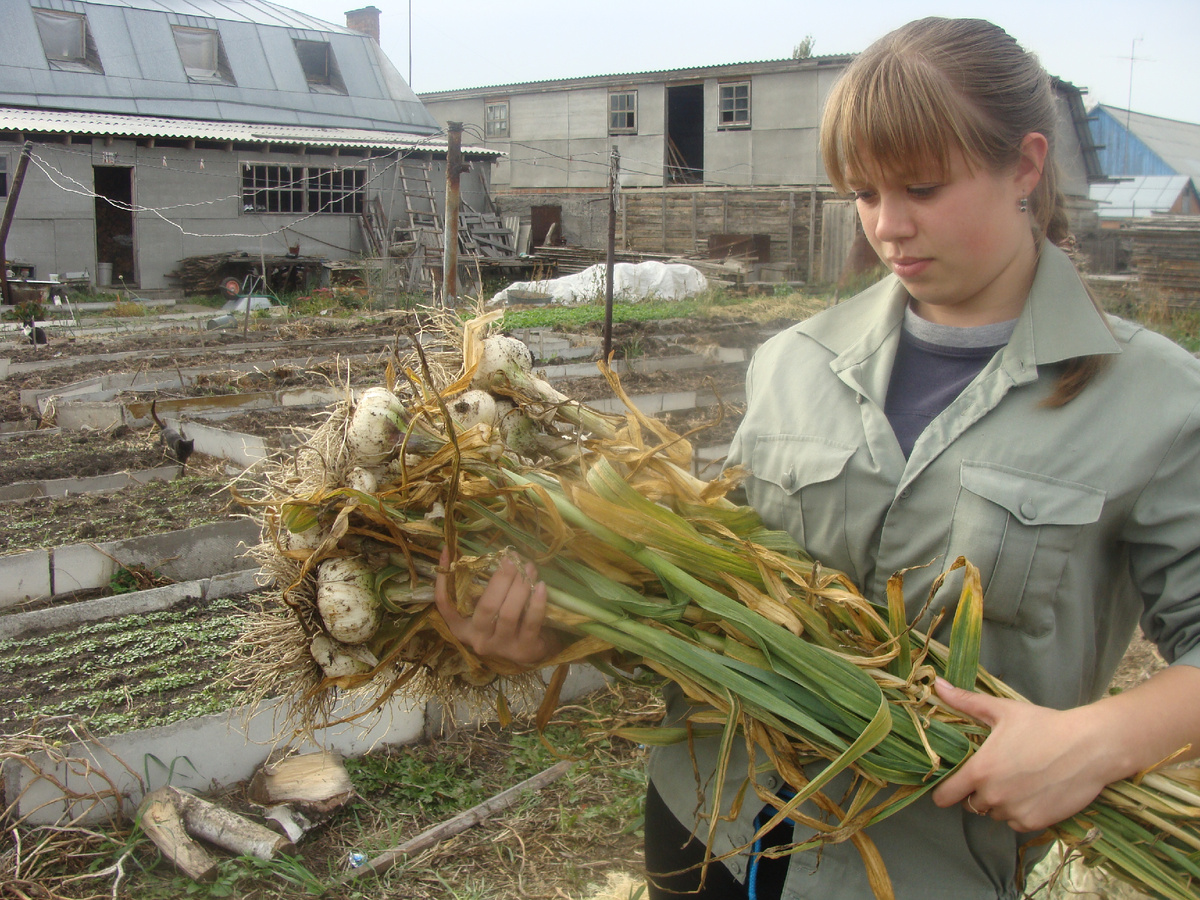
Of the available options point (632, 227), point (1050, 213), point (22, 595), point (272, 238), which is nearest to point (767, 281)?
point (632, 227)

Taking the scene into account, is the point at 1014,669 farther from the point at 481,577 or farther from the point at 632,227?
the point at 632,227

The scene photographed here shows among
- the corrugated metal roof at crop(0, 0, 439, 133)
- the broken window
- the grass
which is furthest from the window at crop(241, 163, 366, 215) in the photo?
the grass

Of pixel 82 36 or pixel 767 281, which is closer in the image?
pixel 82 36

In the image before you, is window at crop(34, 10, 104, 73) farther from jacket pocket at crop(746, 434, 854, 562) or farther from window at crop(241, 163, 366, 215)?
jacket pocket at crop(746, 434, 854, 562)

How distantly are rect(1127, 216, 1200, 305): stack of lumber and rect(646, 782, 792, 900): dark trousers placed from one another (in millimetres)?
13315

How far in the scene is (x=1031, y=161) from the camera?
3.88ft

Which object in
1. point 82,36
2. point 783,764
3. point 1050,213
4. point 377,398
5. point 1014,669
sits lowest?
point 783,764

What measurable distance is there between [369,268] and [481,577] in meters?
14.8

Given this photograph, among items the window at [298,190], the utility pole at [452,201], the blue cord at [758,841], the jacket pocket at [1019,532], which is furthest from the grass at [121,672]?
the window at [298,190]

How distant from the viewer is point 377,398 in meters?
1.37

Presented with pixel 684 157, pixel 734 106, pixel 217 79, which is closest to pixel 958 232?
pixel 217 79

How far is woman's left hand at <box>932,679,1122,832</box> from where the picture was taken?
1.03m

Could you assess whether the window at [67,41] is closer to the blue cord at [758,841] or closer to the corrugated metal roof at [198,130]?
the corrugated metal roof at [198,130]

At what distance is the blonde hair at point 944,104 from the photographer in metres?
1.11
